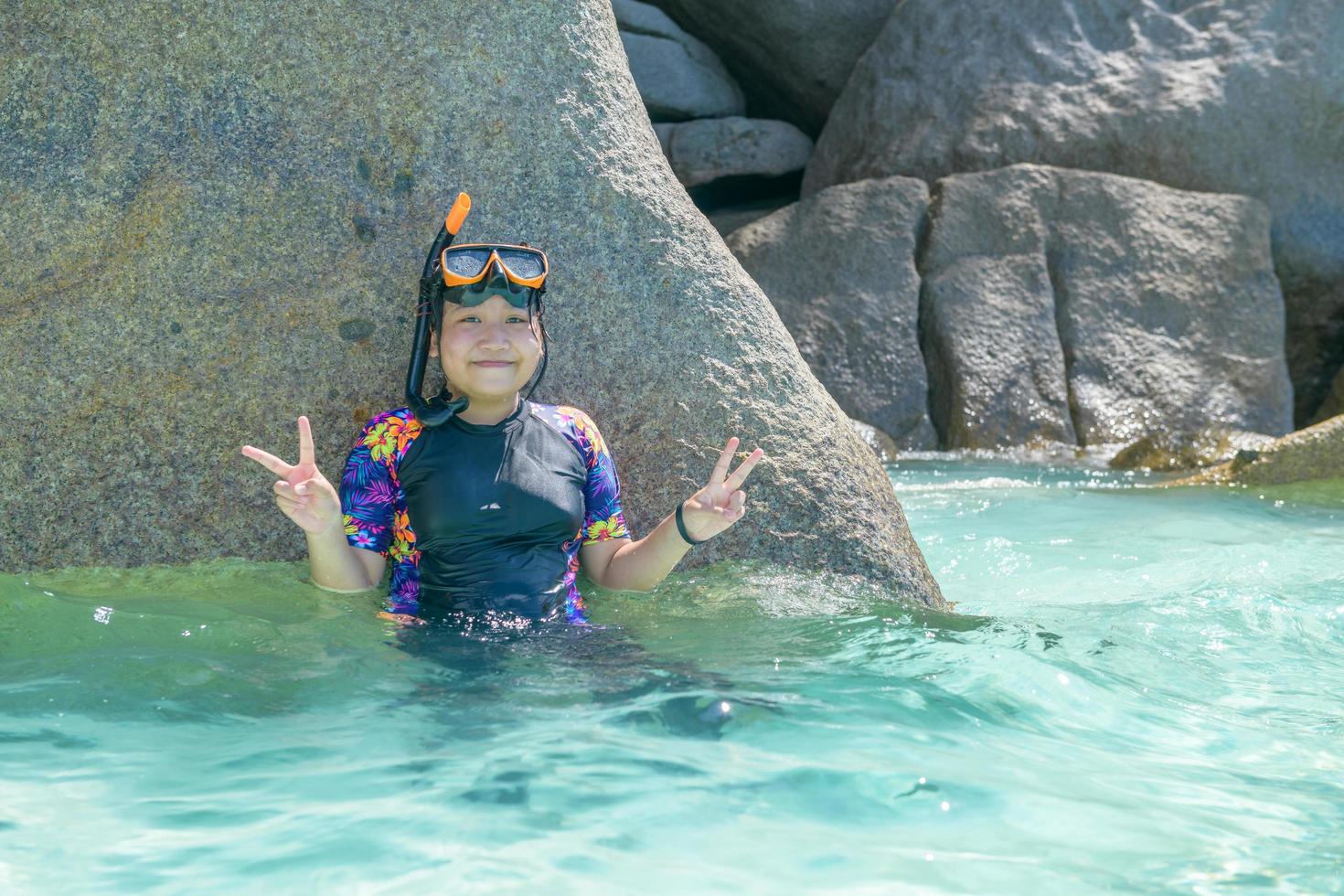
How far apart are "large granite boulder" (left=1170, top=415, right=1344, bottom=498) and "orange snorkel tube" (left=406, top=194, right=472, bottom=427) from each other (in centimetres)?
546

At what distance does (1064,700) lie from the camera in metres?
3.34

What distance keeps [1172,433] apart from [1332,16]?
3.93 meters

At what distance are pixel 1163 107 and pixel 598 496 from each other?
8.95m

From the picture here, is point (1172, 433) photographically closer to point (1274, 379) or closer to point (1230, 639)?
point (1274, 379)

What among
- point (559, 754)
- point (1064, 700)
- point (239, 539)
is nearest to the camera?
point (559, 754)

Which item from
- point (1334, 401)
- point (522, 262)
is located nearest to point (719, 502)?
point (522, 262)

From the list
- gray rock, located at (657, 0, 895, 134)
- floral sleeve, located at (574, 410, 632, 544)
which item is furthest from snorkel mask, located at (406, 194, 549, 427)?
gray rock, located at (657, 0, 895, 134)

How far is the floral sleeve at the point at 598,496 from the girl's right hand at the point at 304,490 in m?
0.82

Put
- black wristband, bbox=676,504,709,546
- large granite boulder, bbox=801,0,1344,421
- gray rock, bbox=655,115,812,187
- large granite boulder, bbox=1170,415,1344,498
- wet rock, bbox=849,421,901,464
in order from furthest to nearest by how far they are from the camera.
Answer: gray rock, bbox=655,115,812,187 < large granite boulder, bbox=801,0,1344,421 < wet rock, bbox=849,421,901,464 < large granite boulder, bbox=1170,415,1344,498 < black wristband, bbox=676,504,709,546

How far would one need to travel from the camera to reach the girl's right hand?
338cm

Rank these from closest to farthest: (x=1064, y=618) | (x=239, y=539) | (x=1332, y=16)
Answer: (x=239, y=539) < (x=1064, y=618) < (x=1332, y=16)

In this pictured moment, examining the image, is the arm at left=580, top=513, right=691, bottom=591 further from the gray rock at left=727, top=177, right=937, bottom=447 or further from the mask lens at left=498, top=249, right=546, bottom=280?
the gray rock at left=727, top=177, right=937, bottom=447

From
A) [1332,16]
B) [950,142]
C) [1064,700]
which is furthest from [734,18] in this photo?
[1064,700]

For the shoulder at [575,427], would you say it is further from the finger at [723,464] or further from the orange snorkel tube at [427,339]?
the finger at [723,464]
